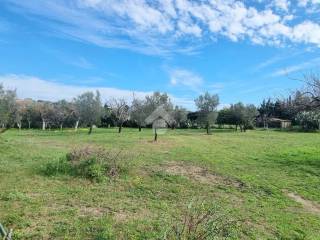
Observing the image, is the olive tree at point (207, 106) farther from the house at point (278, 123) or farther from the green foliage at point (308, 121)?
the house at point (278, 123)

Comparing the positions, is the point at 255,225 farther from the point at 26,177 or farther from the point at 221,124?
the point at 221,124

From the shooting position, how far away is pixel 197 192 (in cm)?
1238

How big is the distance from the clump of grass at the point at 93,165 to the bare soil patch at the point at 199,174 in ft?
8.28

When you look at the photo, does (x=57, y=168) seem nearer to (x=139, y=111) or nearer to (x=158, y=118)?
(x=158, y=118)

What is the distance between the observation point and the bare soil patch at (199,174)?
46.9 ft

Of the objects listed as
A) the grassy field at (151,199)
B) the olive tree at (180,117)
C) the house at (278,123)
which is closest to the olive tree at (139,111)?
the olive tree at (180,117)

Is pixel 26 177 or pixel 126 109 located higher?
pixel 126 109

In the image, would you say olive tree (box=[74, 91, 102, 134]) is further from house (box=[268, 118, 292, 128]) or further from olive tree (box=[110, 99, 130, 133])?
house (box=[268, 118, 292, 128])

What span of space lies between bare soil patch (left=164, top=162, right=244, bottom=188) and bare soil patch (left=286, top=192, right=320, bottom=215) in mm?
1937

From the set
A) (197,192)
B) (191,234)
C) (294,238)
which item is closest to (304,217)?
(294,238)

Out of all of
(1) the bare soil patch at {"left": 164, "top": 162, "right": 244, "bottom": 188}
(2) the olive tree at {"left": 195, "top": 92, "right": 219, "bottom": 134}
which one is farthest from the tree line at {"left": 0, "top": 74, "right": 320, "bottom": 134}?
(1) the bare soil patch at {"left": 164, "top": 162, "right": 244, "bottom": 188}

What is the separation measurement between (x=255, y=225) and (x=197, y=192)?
3.20m

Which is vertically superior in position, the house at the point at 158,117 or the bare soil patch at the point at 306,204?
the house at the point at 158,117

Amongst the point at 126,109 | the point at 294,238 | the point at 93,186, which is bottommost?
the point at 294,238
